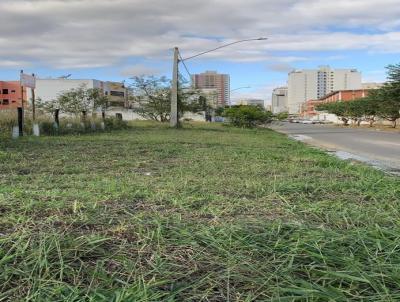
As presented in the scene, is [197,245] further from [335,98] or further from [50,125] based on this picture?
[335,98]

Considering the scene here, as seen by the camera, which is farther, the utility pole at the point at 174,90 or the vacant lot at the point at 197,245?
the utility pole at the point at 174,90

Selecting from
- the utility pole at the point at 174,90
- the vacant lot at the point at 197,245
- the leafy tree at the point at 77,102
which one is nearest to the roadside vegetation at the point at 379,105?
the utility pole at the point at 174,90

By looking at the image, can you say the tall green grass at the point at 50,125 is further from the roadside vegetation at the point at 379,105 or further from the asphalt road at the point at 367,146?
the roadside vegetation at the point at 379,105

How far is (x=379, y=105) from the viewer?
198 ft

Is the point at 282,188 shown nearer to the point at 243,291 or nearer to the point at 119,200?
the point at 119,200

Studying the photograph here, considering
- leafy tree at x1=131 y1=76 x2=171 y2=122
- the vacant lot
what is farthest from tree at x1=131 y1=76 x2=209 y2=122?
the vacant lot

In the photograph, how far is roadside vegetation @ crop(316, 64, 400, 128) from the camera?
49.7 m

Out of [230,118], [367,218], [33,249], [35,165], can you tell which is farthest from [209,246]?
[230,118]

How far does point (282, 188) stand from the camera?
264 inches

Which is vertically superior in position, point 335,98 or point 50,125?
point 335,98

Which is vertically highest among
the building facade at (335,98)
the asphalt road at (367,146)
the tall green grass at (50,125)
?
the building facade at (335,98)

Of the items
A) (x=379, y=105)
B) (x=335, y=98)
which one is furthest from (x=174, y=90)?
(x=335, y=98)

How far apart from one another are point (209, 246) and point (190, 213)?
1.12m

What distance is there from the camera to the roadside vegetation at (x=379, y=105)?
49706 millimetres
